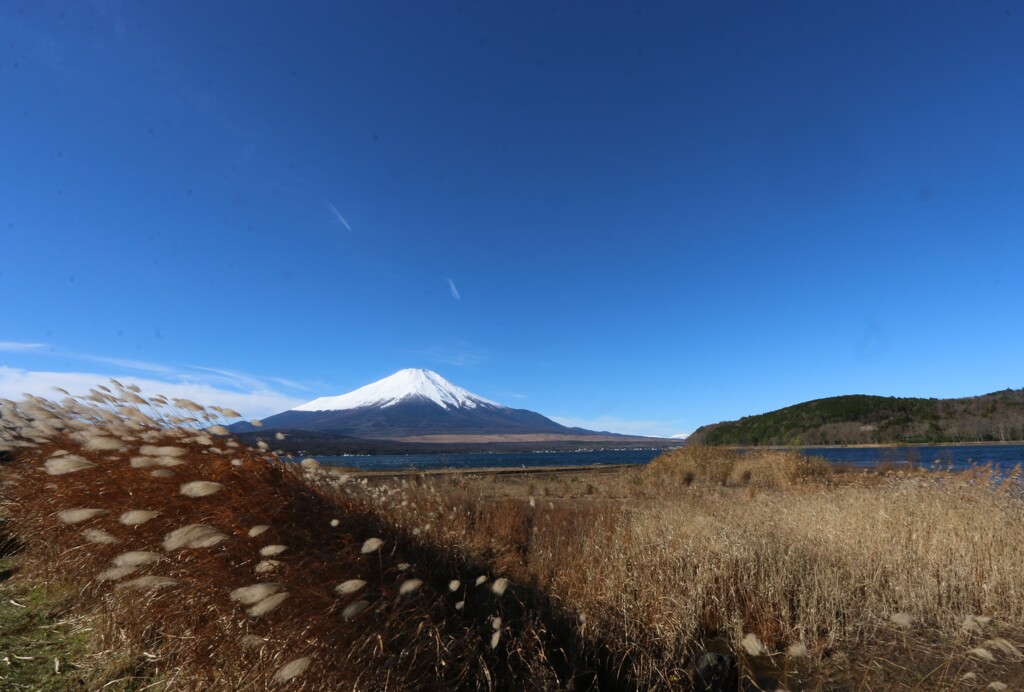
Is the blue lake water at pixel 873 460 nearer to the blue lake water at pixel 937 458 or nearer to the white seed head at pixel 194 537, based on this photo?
the blue lake water at pixel 937 458

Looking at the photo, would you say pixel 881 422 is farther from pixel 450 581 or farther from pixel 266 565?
pixel 266 565

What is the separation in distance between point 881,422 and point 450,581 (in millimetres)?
118304

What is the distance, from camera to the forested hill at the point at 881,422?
85750mm

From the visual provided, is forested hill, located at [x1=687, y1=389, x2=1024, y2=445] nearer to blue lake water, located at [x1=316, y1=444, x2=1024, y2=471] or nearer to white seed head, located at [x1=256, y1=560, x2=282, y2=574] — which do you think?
blue lake water, located at [x1=316, y1=444, x2=1024, y2=471]

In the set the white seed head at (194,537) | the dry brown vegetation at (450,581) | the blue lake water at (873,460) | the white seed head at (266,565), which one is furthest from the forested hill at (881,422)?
the white seed head at (194,537)

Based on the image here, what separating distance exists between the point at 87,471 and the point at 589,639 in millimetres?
4262

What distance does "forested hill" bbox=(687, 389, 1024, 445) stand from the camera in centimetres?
8575

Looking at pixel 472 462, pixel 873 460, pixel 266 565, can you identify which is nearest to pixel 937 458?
pixel 873 460

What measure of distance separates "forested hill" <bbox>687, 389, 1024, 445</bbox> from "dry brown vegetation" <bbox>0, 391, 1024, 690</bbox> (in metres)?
83.5

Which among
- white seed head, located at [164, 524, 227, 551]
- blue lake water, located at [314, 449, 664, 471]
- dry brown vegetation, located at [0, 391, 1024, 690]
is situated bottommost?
blue lake water, located at [314, 449, 664, 471]

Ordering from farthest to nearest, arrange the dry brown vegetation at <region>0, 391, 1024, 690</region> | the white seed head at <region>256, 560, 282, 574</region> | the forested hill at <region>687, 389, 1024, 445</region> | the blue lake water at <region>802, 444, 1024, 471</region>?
1. the forested hill at <region>687, 389, 1024, 445</region>
2. the blue lake water at <region>802, 444, 1024, 471</region>
3. the dry brown vegetation at <region>0, 391, 1024, 690</region>
4. the white seed head at <region>256, 560, 282, 574</region>

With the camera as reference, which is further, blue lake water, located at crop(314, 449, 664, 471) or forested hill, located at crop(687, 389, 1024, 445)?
forested hill, located at crop(687, 389, 1024, 445)

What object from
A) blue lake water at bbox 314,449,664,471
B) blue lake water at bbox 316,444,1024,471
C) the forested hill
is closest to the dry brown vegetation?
blue lake water at bbox 316,444,1024,471


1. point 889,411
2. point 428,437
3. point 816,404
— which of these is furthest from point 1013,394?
point 428,437
